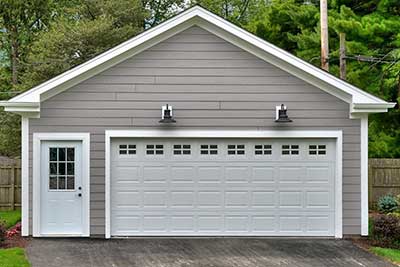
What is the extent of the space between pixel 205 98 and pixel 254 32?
13279 mm

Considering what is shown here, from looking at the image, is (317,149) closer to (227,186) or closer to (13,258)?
(227,186)

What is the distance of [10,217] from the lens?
15.0 meters

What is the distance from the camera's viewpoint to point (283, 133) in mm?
12328

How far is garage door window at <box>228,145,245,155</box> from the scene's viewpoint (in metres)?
12.5

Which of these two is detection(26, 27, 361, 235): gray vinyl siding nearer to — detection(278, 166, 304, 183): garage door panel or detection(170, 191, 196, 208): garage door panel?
detection(278, 166, 304, 183): garage door panel

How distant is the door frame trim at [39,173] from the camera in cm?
1209

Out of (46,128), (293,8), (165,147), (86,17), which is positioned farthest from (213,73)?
(86,17)

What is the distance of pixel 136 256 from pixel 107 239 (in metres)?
1.82

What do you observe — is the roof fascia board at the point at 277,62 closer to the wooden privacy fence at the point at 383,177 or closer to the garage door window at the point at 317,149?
the garage door window at the point at 317,149

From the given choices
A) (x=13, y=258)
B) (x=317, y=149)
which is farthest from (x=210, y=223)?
(x=13, y=258)

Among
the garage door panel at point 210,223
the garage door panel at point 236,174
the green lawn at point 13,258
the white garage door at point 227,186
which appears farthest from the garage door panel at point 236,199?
the green lawn at point 13,258

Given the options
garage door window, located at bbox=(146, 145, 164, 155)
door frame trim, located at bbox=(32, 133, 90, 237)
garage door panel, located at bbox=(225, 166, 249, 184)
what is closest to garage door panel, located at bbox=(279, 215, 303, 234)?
garage door panel, located at bbox=(225, 166, 249, 184)

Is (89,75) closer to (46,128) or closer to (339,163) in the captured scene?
(46,128)

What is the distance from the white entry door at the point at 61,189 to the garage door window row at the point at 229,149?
3.43 ft
